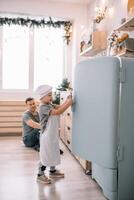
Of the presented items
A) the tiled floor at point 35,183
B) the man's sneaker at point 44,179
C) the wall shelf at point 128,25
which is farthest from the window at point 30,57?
the man's sneaker at point 44,179

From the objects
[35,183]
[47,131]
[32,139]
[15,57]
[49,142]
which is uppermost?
[15,57]

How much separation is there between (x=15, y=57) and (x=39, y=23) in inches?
35.0

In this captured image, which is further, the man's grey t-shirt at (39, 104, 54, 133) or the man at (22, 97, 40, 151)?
the man at (22, 97, 40, 151)

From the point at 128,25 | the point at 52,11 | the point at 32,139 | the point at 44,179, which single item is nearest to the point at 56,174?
the point at 44,179

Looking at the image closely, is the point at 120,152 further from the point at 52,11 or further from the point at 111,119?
the point at 52,11

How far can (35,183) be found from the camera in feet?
9.06

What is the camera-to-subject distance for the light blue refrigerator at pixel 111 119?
6.95 feet

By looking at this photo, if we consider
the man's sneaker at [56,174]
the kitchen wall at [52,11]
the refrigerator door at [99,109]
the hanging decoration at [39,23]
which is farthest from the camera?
the hanging decoration at [39,23]

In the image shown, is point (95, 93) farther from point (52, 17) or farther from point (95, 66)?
point (52, 17)

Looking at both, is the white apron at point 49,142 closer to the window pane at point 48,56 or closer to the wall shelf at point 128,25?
the wall shelf at point 128,25

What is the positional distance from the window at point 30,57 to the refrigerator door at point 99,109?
11.8 ft

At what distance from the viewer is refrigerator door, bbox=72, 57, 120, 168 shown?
2.12m

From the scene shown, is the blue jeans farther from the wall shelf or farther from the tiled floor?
the wall shelf

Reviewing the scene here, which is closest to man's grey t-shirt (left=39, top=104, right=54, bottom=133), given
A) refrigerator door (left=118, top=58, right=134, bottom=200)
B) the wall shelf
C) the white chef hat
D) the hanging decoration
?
the white chef hat
